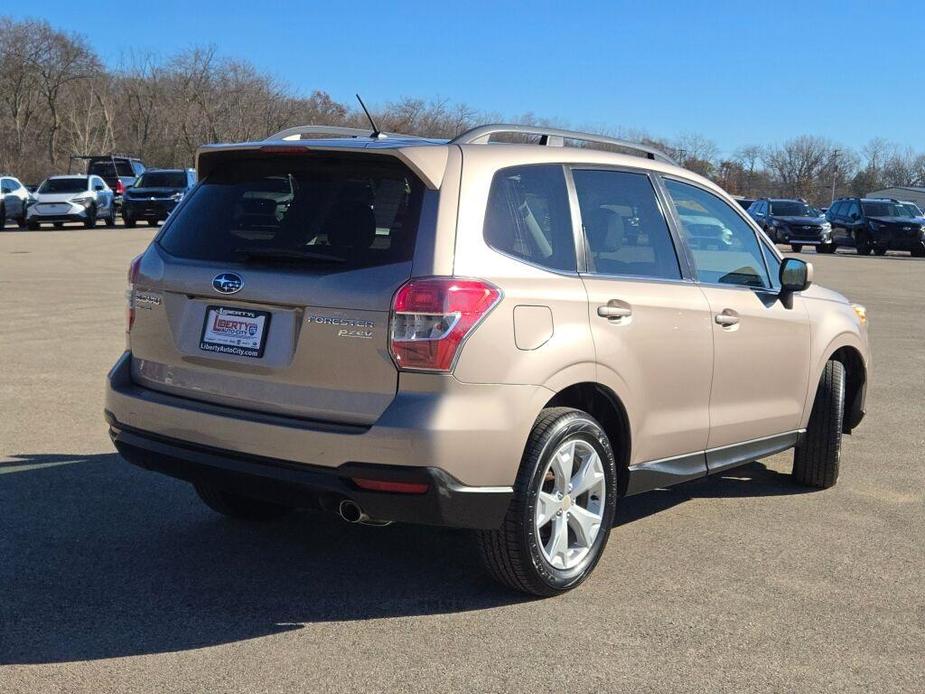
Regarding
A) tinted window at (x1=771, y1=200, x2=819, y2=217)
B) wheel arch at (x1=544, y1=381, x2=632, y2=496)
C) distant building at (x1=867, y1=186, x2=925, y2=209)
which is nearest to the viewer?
wheel arch at (x1=544, y1=381, x2=632, y2=496)

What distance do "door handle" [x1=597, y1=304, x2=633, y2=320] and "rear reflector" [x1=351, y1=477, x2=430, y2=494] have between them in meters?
1.13

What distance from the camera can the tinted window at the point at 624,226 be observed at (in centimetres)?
476

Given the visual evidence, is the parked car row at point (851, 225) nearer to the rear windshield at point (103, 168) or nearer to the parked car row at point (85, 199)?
the parked car row at point (85, 199)

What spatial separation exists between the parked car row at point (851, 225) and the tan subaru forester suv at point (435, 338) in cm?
3164

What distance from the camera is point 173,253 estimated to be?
4621 millimetres

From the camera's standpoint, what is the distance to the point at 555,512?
4418 millimetres

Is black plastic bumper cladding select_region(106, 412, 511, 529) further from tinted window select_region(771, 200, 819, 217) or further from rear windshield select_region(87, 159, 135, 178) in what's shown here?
rear windshield select_region(87, 159, 135, 178)

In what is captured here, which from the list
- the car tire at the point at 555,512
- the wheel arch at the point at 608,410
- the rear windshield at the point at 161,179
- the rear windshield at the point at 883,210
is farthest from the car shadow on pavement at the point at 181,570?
the rear windshield at the point at 883,210

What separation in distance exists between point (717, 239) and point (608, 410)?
1428 millimetres

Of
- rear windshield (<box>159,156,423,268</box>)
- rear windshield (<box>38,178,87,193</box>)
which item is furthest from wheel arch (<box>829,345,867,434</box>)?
Answer: rear windshield (<box>38,178,87,193</box>)

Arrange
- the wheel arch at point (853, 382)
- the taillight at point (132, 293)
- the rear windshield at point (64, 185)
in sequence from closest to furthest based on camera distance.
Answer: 1. the taillight at point (132, 293)
2. the wheel arch at point (853, 382)
3. the rear windshield at point (64, 185)

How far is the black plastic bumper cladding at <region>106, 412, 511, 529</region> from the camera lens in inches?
155

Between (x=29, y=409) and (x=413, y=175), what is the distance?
188 inches

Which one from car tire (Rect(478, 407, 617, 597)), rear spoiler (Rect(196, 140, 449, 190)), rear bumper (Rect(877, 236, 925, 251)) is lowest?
car tire (Rect(478, 407, 617, 597))
